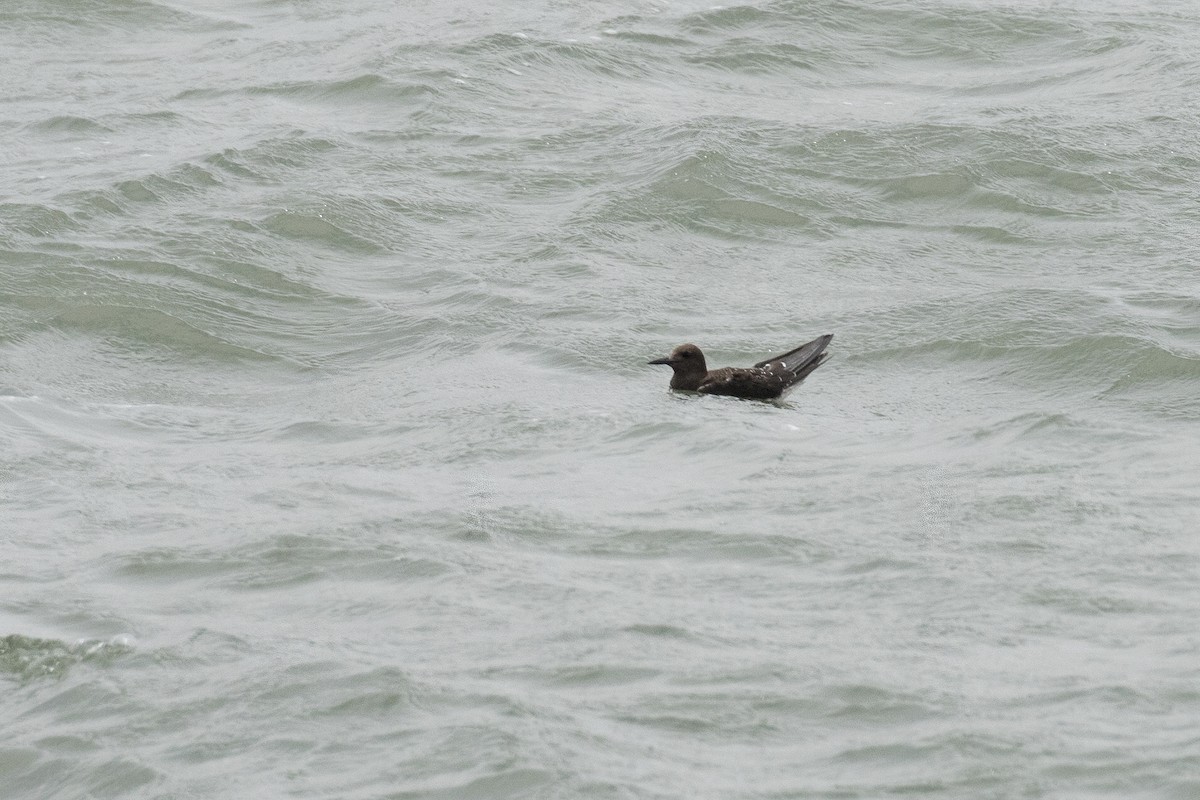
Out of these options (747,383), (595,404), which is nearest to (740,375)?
(747,383)

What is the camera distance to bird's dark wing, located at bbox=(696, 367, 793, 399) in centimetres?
855

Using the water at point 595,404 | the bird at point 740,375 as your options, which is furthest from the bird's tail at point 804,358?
the water at point 595,404

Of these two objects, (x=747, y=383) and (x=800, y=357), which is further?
(x=800, y=357)

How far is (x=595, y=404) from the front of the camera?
8547 mm

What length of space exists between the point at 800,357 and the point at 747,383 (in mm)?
337

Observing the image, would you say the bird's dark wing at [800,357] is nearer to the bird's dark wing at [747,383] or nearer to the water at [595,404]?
the bird's dark wing at [747,383]

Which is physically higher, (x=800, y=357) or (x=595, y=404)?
(x=800, y=357)

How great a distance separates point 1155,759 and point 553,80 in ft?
33.3

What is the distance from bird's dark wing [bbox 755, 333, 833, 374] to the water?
0.18m

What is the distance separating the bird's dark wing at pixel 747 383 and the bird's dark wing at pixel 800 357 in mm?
47

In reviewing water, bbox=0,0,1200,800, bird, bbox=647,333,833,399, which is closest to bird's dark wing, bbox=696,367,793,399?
bird, bbox=647,333,833,399

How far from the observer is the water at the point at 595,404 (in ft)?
17.0

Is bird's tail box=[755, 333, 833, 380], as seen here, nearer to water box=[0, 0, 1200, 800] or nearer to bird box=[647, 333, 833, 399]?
bird box=[647, 333, 833, 399]

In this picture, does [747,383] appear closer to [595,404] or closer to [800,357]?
[800,357]
